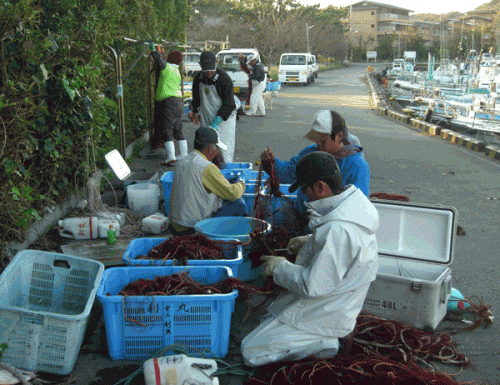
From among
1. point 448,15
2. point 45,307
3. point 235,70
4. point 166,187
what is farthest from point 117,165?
point 448,15

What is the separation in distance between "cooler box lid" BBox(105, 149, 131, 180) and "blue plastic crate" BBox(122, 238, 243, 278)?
104 inches

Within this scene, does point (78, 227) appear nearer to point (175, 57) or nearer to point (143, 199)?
point (143, 199)

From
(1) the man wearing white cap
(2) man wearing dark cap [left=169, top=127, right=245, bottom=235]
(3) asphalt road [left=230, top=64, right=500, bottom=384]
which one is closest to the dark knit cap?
(3) asphalt road [left=230, top=64, right=500, bottom=384]

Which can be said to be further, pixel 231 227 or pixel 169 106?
pixel 169 106

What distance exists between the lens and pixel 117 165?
24.8 feet

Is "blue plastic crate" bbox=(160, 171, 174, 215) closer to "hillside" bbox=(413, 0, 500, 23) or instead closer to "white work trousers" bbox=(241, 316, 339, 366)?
"white work trousers" bbox=(241, 316, 339, 366)

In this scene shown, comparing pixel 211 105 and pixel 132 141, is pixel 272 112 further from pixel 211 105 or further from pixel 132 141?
pixel 211 105

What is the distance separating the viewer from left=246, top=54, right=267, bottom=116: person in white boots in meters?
18.6

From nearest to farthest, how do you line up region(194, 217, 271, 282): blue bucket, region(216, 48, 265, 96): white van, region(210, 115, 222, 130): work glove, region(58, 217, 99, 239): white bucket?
region(194, 217, 271, 282): blue bucket → region(58, 217, 99, 239): white bucket → region(210, 115, 222, 130): work glove → region(216, 48, 265, 96): white van

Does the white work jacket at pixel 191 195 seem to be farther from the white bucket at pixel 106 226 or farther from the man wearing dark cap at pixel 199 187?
the white bucket at pixel 106 226

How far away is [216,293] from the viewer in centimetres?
398

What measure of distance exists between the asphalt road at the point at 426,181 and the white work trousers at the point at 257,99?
1.62ft

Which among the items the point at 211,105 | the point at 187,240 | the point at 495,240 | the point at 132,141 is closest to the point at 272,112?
the point at 132,141

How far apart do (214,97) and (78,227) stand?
3422mm
